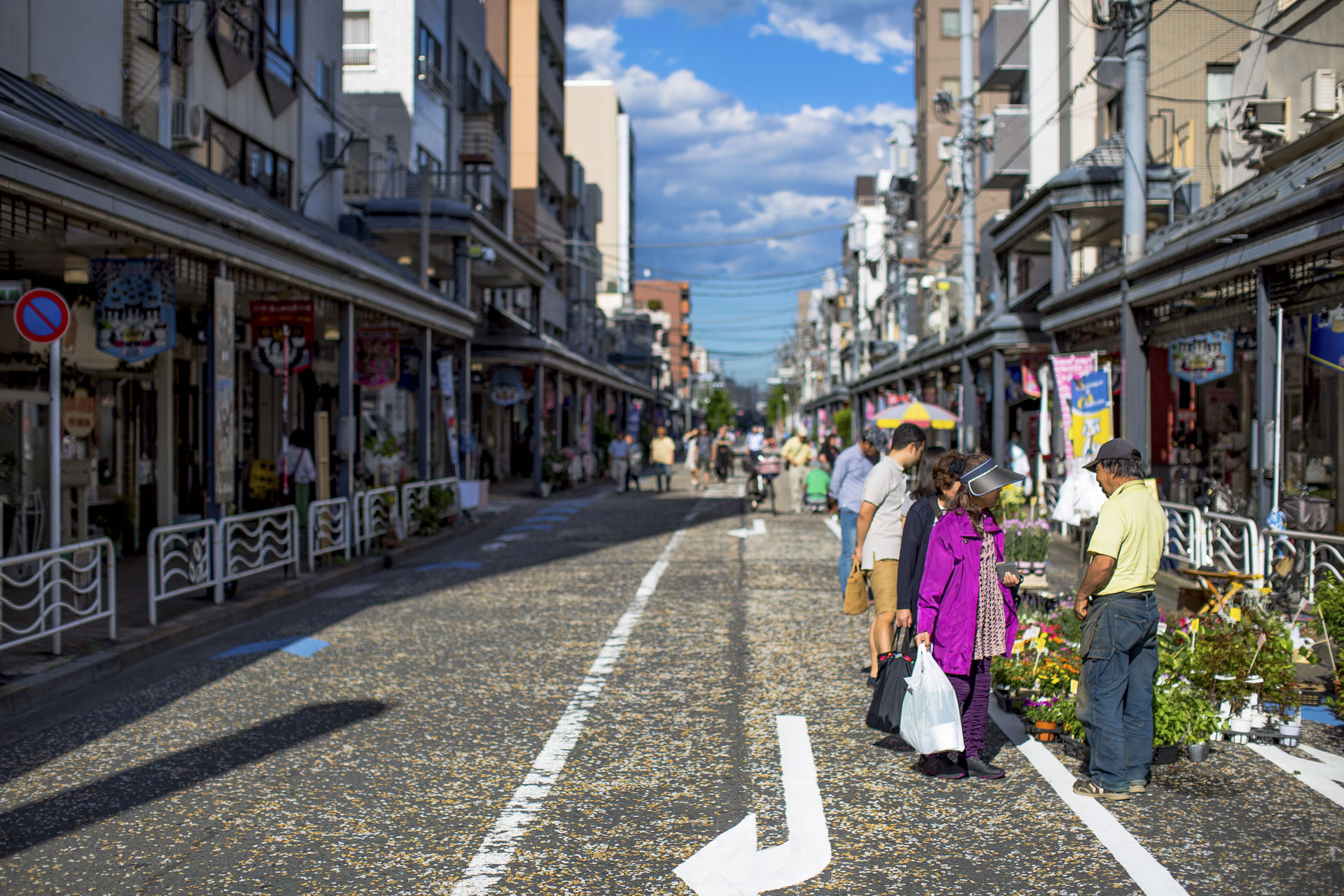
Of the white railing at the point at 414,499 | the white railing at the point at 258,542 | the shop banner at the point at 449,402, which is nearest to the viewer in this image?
the white railing at the point at 258,542

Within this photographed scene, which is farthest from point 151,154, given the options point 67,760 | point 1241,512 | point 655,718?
point 1241,512

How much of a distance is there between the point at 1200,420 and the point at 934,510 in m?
14.9

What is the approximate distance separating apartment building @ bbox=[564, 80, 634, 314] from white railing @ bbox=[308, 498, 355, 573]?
7285 cm

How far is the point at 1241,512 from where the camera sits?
13141 mm

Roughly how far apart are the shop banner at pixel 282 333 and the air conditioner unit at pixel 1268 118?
44.1 feet

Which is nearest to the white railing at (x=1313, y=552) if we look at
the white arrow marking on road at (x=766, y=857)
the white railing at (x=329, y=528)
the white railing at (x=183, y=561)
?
the white arrow marking on road at (x=766, y=857)

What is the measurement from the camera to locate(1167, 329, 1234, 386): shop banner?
12.9 m

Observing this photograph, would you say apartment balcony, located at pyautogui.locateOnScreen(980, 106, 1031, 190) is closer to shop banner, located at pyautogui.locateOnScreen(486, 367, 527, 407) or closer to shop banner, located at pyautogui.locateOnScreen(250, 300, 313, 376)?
shop banner, located at pyautogui.locateOnScreen(486, 367, 527, 407)

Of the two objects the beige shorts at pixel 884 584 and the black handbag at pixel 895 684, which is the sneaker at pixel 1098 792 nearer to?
the black handbag at pixel 895 684

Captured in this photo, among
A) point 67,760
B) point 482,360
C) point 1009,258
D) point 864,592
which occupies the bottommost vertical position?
point 67,760

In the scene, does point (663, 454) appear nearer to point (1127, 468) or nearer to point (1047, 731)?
point (1047, 731)

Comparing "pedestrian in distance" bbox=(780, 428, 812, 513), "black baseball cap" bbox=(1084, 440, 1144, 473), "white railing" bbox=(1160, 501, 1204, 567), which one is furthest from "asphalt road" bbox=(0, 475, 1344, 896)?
"pedestrian in distance" bbox=(780, 428, 812, 513)

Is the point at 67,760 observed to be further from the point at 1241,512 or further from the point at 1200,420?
the point at 1200,420

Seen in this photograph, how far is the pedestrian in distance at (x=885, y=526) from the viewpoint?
756 cm
